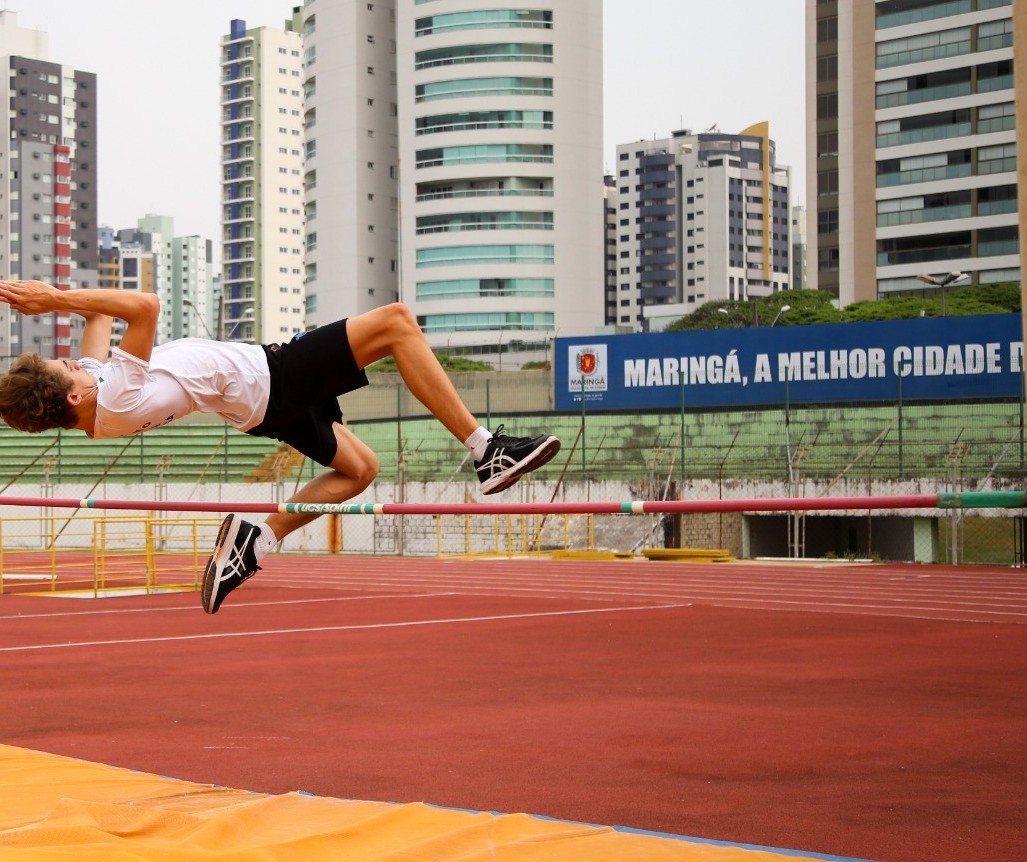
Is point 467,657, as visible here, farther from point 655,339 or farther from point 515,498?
point 655,339

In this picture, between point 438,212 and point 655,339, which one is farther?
point 438,212

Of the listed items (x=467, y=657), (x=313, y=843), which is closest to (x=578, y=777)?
(x=313, y=843)

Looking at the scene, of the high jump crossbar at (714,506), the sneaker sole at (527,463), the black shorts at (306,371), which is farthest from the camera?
the black shorts at (306,371)

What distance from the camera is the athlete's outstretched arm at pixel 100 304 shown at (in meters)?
4.05

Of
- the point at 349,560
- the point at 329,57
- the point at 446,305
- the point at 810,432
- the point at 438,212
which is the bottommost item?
the point at 349,560

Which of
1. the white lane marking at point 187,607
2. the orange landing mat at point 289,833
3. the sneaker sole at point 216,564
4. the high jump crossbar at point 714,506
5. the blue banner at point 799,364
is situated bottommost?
the white lane marking at point 187,607

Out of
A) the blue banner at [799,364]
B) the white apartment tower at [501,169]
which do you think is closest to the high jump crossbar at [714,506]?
the blue banner at [799,364]

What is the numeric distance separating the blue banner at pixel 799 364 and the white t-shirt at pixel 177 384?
19.5 metres

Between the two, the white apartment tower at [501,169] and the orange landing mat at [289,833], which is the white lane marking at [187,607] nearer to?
the orange landing mat at [289,833]

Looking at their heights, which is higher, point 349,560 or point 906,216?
point 906,216

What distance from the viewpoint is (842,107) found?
2282 inches

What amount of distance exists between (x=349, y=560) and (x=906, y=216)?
40.5 meters

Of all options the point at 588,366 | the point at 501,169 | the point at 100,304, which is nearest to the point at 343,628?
the point at 100,304

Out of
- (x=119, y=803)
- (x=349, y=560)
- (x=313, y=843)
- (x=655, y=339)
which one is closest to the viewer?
(x=313, y=843)
